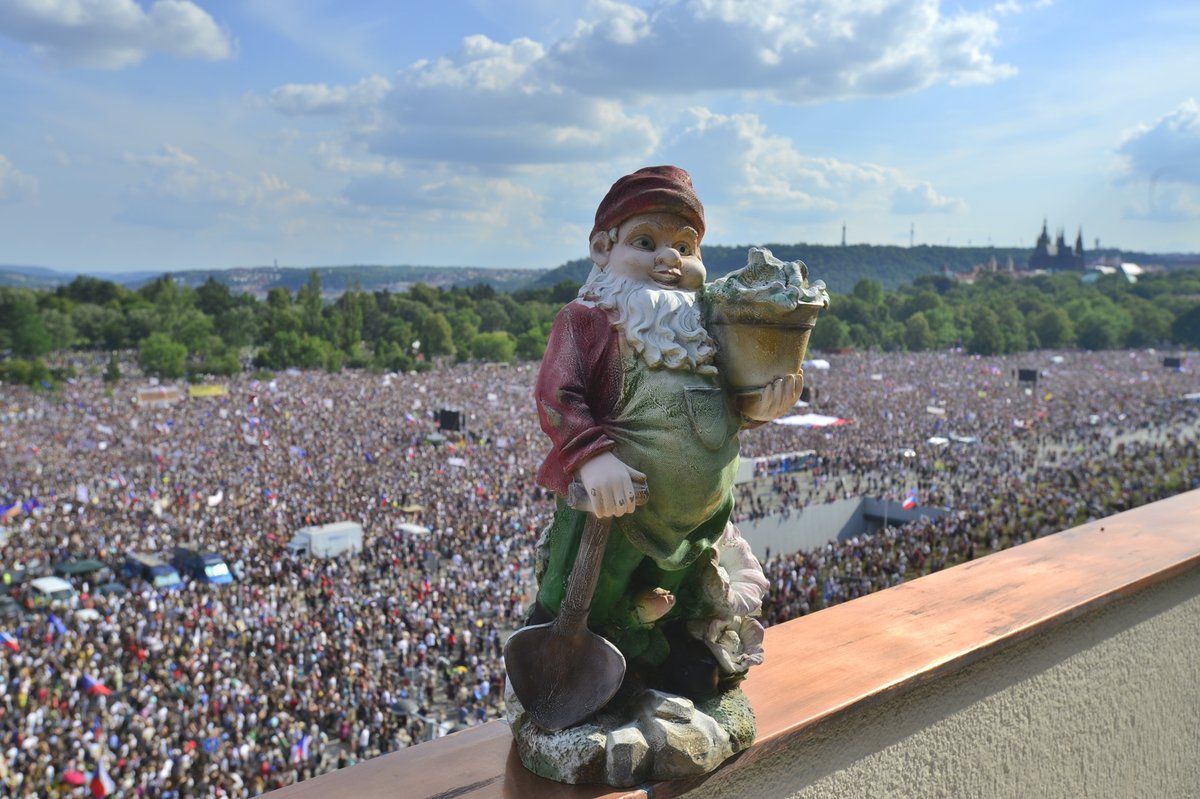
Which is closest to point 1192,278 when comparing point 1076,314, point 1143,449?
point 1076,314

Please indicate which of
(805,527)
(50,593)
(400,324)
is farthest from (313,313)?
(805,527)

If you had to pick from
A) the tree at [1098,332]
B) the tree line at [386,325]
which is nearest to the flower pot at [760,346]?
the tree line at [386,325]

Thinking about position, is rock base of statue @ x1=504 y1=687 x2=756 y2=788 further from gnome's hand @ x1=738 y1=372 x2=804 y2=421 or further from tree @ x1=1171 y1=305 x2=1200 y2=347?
tree @ x1=1171 y1=305 x2=1200 y2=347

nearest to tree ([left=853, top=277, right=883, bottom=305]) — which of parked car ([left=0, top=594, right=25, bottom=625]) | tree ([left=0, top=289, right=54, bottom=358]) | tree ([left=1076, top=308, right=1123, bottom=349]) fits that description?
tree ([left=1076, top=308, right=1123, bottom=349])

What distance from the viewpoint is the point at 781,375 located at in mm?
2318

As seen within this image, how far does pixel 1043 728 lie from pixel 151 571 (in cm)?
1420

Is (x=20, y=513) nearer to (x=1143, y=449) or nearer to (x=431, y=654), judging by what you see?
(x=431, y=654)

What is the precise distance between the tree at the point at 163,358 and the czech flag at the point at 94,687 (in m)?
42.1

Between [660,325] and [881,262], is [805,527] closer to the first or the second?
[660,325]

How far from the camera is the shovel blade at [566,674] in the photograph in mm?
2344

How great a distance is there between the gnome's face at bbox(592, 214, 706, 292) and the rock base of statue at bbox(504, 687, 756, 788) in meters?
1.13

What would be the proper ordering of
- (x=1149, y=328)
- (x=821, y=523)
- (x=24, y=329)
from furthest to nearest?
(x=1149, y=328) < (x=24, y=329) < (x=821, y=523)

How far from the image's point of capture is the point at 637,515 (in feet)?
7.52

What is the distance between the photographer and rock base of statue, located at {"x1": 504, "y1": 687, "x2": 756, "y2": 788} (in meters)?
2.27
